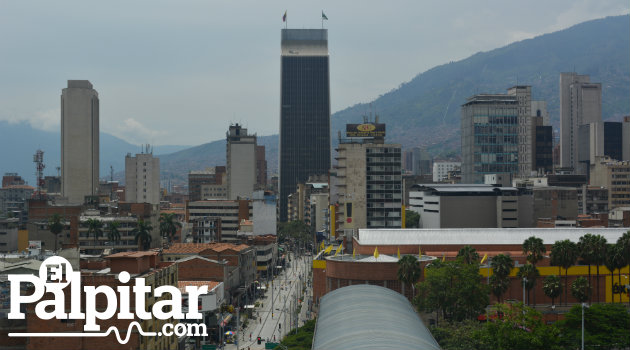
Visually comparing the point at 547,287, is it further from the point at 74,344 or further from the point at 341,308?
the point at 74,344

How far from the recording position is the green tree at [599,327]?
92.5 meters

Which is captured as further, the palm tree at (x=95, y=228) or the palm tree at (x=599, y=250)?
the palm tree at (x=95, y=228)

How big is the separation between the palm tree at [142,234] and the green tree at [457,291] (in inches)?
4114

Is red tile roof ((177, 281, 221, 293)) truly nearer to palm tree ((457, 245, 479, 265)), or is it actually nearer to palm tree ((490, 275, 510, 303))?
palm tree ((457, 245, 479, 265))

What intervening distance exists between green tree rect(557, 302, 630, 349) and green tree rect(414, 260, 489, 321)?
11.6 metres

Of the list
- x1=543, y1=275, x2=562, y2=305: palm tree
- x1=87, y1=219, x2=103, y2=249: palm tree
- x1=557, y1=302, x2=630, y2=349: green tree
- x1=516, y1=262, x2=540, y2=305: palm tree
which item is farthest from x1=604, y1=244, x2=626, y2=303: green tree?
x1=87, y1=219, x2=103, y2=249: palm tree

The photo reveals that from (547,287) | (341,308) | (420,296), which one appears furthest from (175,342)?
(547,287)

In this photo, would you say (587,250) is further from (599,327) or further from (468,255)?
(599,327)

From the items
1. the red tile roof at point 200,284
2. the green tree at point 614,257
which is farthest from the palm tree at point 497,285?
the red tile roof at point 200,284

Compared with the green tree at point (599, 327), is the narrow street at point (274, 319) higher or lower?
lower

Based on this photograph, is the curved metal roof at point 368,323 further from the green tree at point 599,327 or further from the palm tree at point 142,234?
the palm tree at point 142,234

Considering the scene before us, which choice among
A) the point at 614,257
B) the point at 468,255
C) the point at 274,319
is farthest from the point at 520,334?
the point at 274,319

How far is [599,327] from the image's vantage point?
312 ft

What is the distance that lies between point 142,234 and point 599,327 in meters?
128
